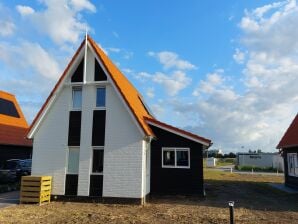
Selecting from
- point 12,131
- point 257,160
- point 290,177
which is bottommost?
point 290,177

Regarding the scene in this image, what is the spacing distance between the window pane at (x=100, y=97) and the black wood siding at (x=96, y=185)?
374 centimetres

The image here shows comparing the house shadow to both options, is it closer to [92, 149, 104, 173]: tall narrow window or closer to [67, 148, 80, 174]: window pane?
[92, 149, 104, 173]: tall narrow window

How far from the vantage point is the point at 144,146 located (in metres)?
16.1

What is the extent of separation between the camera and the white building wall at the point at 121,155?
50.8 ft

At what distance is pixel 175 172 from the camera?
57.9ft

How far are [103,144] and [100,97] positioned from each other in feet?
8.37

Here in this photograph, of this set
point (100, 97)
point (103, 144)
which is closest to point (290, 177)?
point (103, 144)

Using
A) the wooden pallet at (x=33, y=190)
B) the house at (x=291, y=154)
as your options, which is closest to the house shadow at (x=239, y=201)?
the house at (x=291, y=154)

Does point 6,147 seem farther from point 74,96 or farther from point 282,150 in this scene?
point 282,150

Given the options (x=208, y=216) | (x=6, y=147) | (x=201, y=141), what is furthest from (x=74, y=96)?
(x=6, y=147)

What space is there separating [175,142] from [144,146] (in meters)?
2.39

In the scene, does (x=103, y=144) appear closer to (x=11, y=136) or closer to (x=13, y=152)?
(x=13, y=152)

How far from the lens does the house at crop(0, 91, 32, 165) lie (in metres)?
26.7

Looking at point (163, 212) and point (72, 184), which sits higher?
point (72, 184)
